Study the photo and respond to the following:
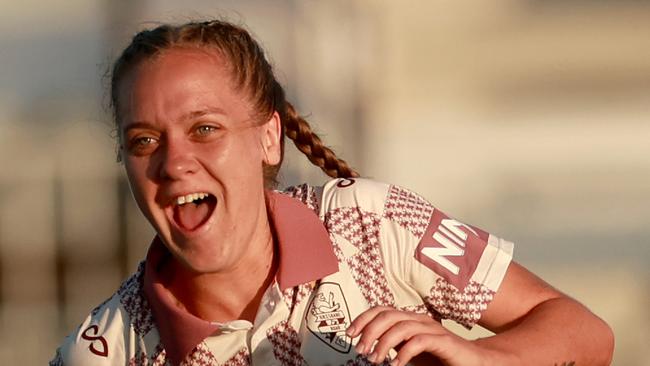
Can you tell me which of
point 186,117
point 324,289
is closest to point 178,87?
point 186,117

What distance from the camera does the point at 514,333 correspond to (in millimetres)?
2506

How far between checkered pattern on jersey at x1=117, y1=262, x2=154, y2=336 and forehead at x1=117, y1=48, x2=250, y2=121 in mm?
341

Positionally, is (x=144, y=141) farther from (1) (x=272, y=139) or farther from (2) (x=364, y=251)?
(2) (x=364, y=251)

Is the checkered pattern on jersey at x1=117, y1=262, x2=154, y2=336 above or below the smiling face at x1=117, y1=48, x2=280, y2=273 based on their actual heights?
below

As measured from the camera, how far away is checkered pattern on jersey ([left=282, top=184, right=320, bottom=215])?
2697mm

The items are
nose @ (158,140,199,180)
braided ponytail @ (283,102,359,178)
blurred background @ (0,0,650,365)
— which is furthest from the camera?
blurred background @ (0,0,650,365)

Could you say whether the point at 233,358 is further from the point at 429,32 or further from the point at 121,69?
the point at 429,32

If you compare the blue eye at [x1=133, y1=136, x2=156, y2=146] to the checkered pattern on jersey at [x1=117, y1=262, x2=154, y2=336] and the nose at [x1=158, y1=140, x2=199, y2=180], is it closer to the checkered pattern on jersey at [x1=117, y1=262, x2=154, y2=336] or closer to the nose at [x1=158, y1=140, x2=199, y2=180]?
the nose at [x1=158, y1=140, x2=199, y2=180]

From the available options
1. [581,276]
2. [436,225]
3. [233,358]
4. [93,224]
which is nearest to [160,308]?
[233,358]

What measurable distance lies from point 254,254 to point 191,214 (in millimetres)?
169

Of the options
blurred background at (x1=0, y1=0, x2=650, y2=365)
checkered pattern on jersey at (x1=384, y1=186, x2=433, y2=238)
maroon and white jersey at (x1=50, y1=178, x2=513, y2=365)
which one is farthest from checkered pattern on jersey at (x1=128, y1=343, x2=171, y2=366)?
blurred background at (x1=0, y1=0, x2=650, y2=365)

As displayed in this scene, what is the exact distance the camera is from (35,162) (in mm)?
3896

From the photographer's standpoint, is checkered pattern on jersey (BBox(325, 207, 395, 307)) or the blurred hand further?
checkered pattern on jersey (BBox(325, 207, 395, 307))

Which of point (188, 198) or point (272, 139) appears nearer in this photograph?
point (188, 198)
